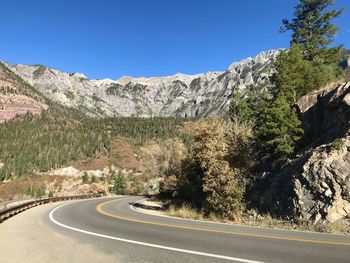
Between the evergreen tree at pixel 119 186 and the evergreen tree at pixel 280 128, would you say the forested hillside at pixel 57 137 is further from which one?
the evergreen tree at pixel 280 128

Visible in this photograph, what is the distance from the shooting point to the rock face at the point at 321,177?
1457cm

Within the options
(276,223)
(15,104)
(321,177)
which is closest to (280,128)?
(321,177)

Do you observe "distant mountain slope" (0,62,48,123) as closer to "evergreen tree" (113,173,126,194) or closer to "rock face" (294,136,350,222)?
"evergreen tree" (113,173,126,194)

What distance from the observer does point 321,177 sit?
50.1 ft

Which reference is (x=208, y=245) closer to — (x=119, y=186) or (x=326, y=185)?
(x=326, y=185)

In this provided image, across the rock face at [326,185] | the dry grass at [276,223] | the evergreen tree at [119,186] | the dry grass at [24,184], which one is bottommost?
the dry grass at [24,184]

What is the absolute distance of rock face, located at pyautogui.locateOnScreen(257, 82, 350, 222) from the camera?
14.6 metres

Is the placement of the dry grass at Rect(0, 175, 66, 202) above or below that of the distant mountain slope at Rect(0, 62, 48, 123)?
below

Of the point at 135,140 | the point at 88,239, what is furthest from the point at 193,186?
the point at 135,140

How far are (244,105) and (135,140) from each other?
108 metres

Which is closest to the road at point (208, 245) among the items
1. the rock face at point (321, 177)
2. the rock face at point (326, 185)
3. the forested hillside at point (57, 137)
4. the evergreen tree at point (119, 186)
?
the rock face at point (326, 185)

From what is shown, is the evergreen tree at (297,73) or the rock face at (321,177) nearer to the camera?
the rock face at (321,177)

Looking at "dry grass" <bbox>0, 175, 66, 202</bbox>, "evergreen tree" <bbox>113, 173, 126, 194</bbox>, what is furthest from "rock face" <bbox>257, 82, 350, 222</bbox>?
"dry grass" <bbox>0, 175, 66, 202</bbox>

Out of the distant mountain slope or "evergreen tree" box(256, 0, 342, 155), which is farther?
the distant mountain slope
